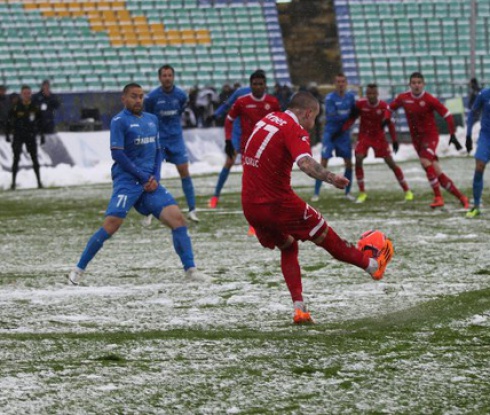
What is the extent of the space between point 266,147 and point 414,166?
1855 cm

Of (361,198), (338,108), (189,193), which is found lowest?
(361,198)

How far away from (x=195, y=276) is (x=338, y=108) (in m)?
8.96

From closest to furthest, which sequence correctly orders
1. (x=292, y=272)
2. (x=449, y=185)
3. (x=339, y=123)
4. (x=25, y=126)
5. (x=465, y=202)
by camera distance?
(x=292, y=272)
(x=465, y=202)
(x=449, y=185)
(x=339, y=123)
(x=25, y=126)

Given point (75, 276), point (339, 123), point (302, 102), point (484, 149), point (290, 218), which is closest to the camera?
point (302, 102)

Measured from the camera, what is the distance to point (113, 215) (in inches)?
372

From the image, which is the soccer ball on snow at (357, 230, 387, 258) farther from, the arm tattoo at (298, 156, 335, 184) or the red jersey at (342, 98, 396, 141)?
the red jersey at (342, 98, 396, 141)

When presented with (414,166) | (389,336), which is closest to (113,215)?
(389,336)

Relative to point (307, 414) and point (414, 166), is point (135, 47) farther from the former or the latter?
point (307, 414)

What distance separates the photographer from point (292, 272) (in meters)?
7.35

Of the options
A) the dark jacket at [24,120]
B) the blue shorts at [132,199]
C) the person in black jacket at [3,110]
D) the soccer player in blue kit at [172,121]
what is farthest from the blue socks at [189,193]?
the person in black jacket at [3,110]

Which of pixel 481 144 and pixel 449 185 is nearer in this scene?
pixel 481 144

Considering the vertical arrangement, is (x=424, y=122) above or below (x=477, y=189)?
above

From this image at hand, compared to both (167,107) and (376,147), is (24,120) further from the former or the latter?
(167,107)

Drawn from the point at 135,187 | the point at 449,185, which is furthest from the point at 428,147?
the point at 135,187
